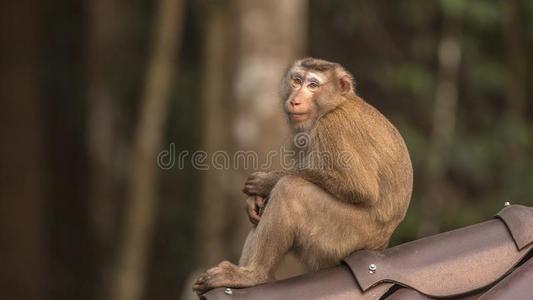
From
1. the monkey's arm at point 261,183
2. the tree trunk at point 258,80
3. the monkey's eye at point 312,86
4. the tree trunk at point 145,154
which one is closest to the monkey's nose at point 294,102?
the monkey's eye at point 312,86

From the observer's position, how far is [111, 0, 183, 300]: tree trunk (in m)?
10.1

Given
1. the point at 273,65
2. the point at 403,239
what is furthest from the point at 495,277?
the point at 403,239

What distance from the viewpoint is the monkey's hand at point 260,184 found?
4859 mm

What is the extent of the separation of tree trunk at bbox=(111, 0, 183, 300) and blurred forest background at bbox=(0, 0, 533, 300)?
0.02 m

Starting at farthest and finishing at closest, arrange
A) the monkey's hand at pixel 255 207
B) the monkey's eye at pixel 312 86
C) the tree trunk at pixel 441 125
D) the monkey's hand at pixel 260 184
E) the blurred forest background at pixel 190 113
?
the tree trunk at pixel 441 125, the blurred forest background at pixel 190 113, the monkey's eye at pixel 312 86, the monkey's hand at pixel 260 184, the monkey's hand at pixel 255 207

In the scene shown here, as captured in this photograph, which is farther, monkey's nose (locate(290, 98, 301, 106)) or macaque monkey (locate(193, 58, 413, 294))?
monkey's nose (locate(290, 98, 301, 106))

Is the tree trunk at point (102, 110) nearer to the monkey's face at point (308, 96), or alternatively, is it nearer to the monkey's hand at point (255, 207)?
the monkey's face at point (308, 96)

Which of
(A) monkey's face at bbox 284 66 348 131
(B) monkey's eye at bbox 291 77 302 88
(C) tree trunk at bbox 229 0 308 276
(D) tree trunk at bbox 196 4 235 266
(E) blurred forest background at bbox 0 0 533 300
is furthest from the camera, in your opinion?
(D) tree trunk at bbox 196 4 235 266

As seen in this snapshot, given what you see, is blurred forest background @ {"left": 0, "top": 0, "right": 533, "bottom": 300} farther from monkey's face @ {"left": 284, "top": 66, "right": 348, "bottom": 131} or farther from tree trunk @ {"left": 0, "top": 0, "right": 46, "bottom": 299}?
monkey's face @ {"left": 284, "top": 66, "right": 348, "bottom": 131}

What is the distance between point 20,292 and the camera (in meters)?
13.2

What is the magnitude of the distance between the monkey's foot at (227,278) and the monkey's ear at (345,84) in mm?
1269

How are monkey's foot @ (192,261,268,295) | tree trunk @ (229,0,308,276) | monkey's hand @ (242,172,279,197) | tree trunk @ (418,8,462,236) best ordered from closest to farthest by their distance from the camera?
monkey's foot @ (192,261,268,295) < monkey's hand @ (242,172,279,197) < tree trunk @ (229,0,308,276) < tree trunk @ (418,8,462,236)

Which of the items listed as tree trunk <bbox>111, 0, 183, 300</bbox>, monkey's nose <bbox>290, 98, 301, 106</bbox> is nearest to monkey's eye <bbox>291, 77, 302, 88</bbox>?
monkey's nose <bbox>290, 98, 301, 106</bbox>

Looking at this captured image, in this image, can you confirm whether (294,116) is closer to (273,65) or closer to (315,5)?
(273,65)
